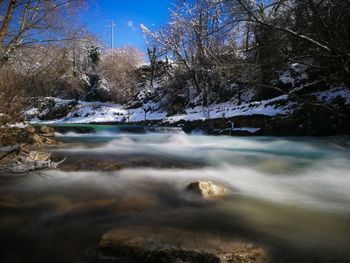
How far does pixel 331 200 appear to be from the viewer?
4832 millimetres

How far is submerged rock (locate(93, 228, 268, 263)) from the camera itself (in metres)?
2.90

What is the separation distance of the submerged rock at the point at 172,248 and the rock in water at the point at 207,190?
1.34 metres

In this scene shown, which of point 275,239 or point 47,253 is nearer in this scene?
point 47,253

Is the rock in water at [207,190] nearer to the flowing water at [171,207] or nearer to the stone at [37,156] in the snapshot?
the flowing water at [171,207]

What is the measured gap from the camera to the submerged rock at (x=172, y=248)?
2.90 m

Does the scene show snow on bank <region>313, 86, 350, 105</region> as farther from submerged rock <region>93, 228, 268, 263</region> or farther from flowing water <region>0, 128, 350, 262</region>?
submerged rock <region>93, 228, 268, 263</region>

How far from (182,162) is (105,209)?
13.2 ft

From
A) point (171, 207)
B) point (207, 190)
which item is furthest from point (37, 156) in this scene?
point (207, 190)

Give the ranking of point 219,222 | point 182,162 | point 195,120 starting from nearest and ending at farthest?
1. point 219,222
2. point 182,162
3. point 195,120

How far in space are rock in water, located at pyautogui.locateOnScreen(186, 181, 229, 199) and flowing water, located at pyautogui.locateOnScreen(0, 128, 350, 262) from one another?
17 centimetres

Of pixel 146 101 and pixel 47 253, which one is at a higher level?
pixel 146 101

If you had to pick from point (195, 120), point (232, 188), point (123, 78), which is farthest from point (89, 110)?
point (232, 188)

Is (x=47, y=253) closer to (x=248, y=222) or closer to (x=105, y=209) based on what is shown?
(x=105, y=209)

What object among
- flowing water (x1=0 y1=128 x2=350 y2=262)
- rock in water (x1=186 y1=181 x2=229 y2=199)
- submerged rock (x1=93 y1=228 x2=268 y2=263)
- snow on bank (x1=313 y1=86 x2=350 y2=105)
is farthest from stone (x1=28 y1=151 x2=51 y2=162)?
snow on bank (x1=313 y1=86 x2=350 y2=105)
